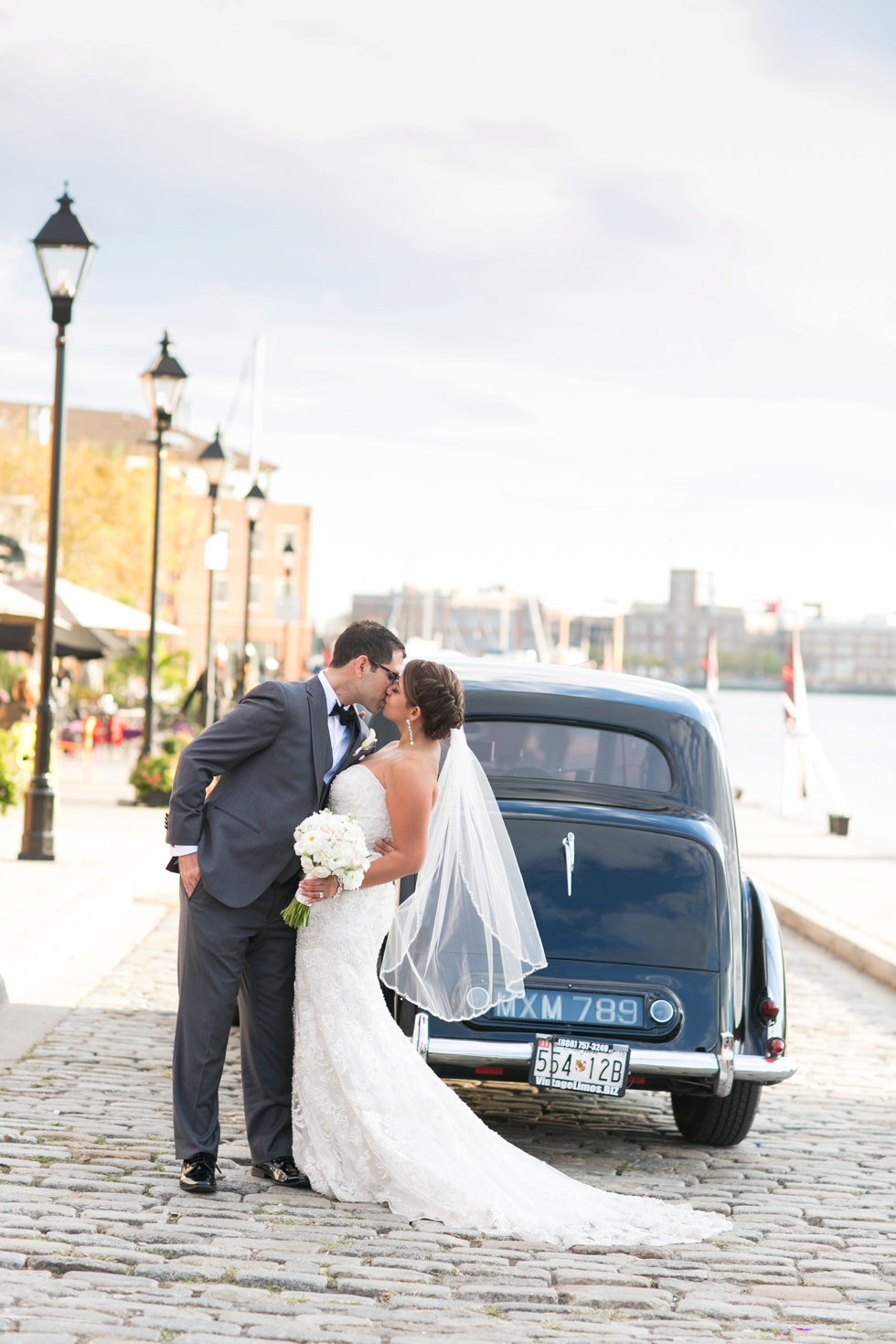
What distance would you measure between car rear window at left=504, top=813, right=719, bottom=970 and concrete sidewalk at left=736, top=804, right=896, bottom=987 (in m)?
5.55

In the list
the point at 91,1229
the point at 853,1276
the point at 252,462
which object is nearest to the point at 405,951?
the point at 91,1229

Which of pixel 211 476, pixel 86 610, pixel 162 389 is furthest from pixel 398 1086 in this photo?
pixel 211 476

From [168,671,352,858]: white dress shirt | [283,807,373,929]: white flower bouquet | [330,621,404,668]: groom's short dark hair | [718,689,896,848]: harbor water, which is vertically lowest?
[718,689,896,848]: harbor water

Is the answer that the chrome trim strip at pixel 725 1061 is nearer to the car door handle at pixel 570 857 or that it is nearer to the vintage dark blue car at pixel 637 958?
the vintage dark blue car at pixel 637 958

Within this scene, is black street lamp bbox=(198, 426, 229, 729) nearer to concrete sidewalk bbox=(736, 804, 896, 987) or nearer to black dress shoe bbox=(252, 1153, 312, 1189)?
concrete sidewalk bbox=(736, 804, 896, 987)

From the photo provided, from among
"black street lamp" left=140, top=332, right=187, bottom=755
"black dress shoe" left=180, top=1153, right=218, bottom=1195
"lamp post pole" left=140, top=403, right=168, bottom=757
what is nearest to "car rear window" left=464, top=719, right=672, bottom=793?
"black dress shoe" left=180, top=1153, right=218, bottom=1195

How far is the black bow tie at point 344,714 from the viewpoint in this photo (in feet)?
17.2

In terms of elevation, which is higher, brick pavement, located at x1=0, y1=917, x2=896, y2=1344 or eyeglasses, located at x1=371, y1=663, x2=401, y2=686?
eyeglasses, located at x1=371, y1=663, x2=401, y2=686

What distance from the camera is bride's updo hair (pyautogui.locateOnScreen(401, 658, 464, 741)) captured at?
5227mm

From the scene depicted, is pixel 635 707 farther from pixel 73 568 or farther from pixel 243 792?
pixel 73 568

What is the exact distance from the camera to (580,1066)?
5574 millimetres

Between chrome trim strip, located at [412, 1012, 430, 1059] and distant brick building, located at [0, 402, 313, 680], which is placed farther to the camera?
distant brick building, located at [0, 402, 313, 680]

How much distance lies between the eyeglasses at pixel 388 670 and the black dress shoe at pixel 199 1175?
68.0 inches

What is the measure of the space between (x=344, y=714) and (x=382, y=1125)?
1.42 meters
